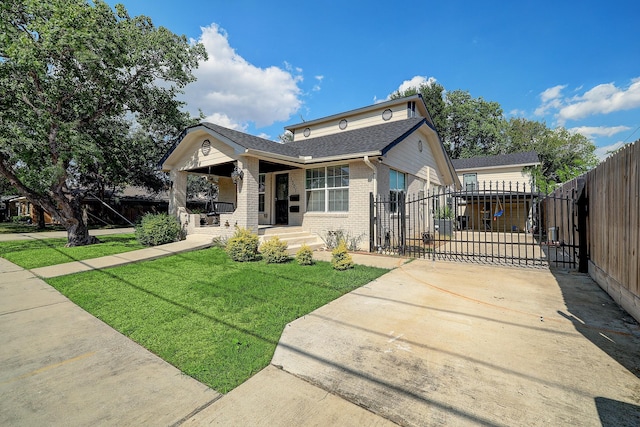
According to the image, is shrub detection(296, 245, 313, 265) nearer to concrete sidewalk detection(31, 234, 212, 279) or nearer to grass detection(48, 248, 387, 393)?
grass detection(48, 248, 387, 393)

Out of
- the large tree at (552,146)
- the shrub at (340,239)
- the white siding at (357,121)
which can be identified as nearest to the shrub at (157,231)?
the shrub at (340,239)

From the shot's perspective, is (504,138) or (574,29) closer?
(574,29)

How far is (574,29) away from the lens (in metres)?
11.7

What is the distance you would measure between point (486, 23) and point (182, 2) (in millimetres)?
11604

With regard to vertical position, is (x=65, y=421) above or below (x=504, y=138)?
below

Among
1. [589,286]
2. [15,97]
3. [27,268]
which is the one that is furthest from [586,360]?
[15,97]

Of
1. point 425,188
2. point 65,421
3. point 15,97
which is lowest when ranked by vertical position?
point 65,421

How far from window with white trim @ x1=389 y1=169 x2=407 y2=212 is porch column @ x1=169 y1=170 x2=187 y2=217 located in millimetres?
8882

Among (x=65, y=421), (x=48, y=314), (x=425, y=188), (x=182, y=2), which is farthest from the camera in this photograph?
(x=425, y=188)

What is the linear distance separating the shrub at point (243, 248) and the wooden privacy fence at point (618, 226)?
24.2ft

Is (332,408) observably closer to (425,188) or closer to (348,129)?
(425,188)

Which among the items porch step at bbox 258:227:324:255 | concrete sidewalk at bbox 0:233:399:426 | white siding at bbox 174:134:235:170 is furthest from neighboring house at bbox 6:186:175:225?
concrete sidewalk at bbox 0:233:399:426

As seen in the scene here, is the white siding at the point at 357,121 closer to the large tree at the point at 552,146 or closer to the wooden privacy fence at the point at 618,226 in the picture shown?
the wooden privacy fence at the point at 618,226

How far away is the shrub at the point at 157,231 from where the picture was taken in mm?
10422
